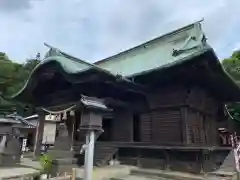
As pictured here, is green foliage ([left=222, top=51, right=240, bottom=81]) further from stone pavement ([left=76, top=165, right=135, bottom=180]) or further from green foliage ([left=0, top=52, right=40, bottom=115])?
green foliage ([left=0, top=52, right=40, bottom=115])

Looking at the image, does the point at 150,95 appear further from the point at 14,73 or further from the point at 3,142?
the point at 14,73

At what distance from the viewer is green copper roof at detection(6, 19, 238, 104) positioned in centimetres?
816

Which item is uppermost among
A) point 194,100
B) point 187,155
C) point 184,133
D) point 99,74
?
point 99,74

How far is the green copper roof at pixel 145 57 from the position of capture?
26.8ft

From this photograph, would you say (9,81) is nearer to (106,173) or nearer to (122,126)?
(122,126)

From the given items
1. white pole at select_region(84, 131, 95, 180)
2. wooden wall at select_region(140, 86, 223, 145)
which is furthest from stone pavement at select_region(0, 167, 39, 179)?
wooden wall at select_region(140, 86, 223, 145)

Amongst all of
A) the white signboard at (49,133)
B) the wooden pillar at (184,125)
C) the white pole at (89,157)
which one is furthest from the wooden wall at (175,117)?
the white signboard at (49,133)

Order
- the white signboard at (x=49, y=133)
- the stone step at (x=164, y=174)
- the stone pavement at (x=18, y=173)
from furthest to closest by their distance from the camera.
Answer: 1. the white signboard at (x=49, y=133)
2. the stone pavement at (x=18, y=173)
3. the stone step at (x=164, y=174)

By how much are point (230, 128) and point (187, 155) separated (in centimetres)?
1410

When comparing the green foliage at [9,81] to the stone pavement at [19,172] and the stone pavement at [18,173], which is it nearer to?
the stone pavement at [19,172]

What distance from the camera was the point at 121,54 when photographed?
1517 centimetres

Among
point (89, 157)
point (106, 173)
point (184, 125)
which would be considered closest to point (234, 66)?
point (184, 125)

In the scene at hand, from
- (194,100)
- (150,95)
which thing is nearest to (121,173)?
(150,95)

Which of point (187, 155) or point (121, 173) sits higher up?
point (187, 155)
